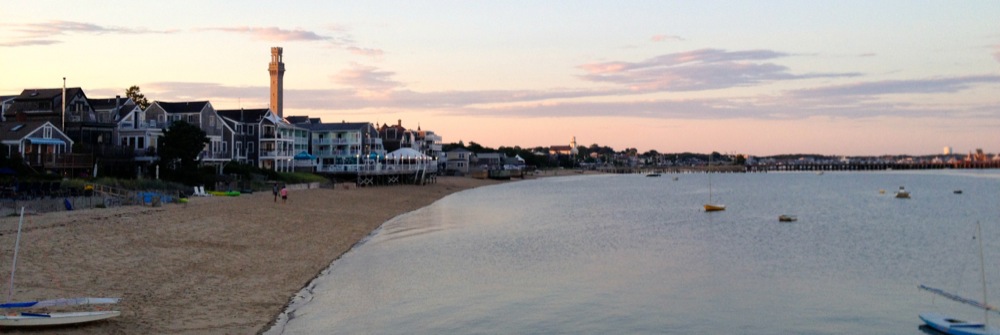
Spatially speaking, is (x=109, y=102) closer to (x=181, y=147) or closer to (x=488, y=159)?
(x=181, y=147)

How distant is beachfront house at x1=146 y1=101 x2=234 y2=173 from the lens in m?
74.1

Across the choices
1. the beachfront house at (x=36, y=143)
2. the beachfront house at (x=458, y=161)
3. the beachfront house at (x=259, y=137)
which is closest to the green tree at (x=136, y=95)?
the beachfront house at (x=259, y=137)

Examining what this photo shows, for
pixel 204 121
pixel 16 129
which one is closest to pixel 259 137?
pixel 204 121

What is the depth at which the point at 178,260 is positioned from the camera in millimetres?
28469

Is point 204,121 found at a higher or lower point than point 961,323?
higher

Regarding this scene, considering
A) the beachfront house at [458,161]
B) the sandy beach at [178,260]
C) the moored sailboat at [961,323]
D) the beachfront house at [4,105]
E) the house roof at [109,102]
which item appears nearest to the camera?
the moored sailboat at [961,323]

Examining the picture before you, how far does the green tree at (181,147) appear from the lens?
61.3 meters

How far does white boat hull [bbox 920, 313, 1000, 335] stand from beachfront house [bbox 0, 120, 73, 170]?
49310 mm

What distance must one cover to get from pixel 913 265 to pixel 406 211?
40.5m

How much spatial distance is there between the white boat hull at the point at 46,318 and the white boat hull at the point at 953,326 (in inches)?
819

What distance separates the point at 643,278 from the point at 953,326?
456 inches

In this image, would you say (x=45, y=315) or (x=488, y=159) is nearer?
(x=45, y=315)

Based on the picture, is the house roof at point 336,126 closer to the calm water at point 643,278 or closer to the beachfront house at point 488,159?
the calm water at point 643,278

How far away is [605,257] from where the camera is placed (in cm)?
3722
